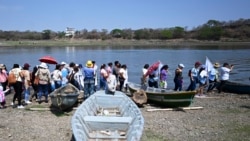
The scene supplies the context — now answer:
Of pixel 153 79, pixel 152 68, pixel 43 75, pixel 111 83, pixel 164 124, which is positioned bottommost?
pixel 164 124

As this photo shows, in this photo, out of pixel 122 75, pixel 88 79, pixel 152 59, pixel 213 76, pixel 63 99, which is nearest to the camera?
pixel 63 99

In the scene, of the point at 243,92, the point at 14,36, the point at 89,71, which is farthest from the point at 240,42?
the point at 89,71

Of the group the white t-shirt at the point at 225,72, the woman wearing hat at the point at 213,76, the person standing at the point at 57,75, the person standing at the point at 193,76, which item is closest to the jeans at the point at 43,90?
the person standing at the point at 57,75

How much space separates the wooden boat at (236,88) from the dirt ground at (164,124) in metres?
3.82

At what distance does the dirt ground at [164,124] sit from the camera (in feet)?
33.5

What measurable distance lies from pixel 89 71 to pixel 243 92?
9350 mm

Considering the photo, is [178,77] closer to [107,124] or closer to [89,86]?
[89,86]

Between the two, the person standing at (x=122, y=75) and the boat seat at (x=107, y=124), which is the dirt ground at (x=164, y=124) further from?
the person standing at (x=122, y=75)

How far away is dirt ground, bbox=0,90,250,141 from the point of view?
33.5ft

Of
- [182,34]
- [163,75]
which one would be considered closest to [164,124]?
[163,75]

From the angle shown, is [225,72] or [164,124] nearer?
[164,124]

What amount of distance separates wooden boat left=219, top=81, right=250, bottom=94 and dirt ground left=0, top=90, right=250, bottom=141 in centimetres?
382

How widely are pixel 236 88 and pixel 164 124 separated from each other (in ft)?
29.0

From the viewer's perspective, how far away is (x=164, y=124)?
1145 cm
